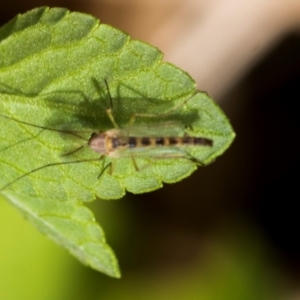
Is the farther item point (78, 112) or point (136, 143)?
point (136, 143)

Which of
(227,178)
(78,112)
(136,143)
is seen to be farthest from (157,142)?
(227,178)

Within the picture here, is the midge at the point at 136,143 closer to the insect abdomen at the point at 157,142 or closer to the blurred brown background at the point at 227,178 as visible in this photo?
the insect abdomen at the point at 157,142

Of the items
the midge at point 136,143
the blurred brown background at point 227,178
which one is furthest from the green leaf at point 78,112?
the blurred brown background at point 227,178

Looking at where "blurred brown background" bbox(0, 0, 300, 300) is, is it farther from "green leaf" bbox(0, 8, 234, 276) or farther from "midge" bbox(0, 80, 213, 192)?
"green leaf" bbox(0, 8, 234, 276)

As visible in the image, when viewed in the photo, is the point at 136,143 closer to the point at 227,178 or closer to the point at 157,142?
the point at 157,142

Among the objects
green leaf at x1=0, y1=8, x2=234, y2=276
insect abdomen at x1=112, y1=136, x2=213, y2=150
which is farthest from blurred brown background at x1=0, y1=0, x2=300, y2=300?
green leaf at x1=0, y1=8, x2=234, y2=276

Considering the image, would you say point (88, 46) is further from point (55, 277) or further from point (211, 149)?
point (55, 277)
